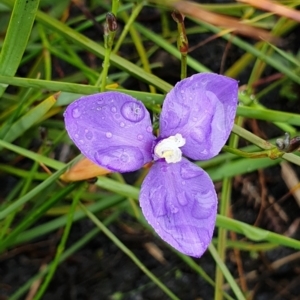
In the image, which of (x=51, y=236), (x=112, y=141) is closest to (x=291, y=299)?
(x=51, y=236)

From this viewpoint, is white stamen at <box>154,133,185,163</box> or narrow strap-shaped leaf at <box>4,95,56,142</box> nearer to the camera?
white stamen at <box>154,133,185,163</box>

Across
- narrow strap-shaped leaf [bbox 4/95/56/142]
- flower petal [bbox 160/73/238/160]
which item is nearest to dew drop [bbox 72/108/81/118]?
flower petal [bbox 160/73/238/160]

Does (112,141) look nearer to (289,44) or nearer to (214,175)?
(214,175)

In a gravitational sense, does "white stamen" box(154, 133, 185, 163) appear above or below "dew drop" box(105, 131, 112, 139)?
below

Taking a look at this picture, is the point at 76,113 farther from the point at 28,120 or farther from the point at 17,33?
the point at 28,120

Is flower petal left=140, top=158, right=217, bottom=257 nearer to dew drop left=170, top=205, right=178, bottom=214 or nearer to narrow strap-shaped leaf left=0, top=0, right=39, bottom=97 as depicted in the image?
dew drop left=170, top=205, right=178, bottom=214

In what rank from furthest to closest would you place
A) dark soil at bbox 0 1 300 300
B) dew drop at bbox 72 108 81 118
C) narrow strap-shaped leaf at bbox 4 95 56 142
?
dark soil at bbox 0 1 300 300 → narrow strap-shaped leaf at bbox 4 95 56 142 → dew drop at bbox 72 108 81 118
